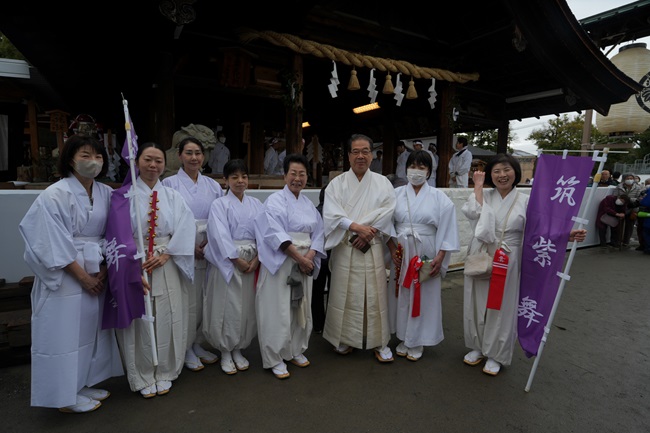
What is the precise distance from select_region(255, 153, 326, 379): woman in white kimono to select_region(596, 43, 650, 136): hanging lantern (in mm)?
8266

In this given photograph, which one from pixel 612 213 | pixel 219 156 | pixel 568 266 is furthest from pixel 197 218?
pixel 612 213

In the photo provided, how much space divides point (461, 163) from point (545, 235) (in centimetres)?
670

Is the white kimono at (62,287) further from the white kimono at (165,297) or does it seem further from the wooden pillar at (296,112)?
the wooden pillar at (296,112)

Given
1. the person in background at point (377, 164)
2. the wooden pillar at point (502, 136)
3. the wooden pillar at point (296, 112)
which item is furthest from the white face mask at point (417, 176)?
the person in background at point (377, 164)

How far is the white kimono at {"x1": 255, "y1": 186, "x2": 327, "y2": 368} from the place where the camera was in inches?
114

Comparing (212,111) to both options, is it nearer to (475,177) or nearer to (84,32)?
(84,32)

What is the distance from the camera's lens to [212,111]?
10.3m

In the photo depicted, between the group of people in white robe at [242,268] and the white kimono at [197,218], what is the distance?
0.01m

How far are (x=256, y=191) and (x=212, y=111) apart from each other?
6.67 metres

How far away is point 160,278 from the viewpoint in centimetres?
262

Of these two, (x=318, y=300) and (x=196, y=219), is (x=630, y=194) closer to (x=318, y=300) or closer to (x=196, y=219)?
(x=318, y=300)

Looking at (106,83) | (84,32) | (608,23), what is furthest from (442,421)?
(608,23)

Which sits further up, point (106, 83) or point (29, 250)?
point (106, 83)

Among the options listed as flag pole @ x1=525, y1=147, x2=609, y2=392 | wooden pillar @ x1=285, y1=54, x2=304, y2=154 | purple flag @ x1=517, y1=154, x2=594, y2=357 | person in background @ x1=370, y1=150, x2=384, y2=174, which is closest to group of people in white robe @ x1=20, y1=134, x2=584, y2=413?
purple flag @ x1=517, y1=154, x2=594, y2=357
